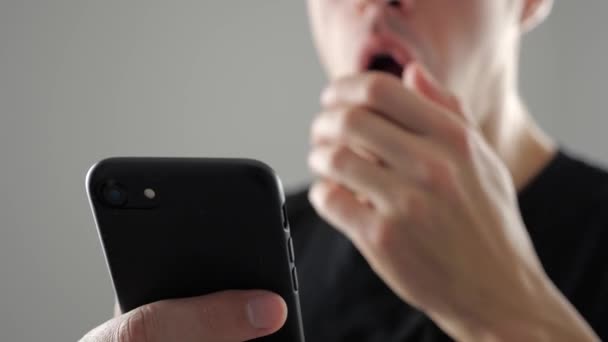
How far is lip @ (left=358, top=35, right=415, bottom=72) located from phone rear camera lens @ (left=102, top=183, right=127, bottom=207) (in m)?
0.41

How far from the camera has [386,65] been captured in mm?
806

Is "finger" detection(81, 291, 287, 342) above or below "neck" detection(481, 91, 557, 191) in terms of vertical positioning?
above

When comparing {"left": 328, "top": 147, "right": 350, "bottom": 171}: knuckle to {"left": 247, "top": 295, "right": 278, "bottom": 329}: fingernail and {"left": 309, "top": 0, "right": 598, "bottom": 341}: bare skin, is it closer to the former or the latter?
{"left": 309, "top": 0, "right": 598, "bottom": 341}: bare skin

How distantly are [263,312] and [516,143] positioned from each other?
0.50 metres

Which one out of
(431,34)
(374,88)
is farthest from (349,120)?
(431,34)

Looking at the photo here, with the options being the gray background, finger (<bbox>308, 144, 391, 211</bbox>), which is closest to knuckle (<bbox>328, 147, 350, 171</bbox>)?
finger (<bbox>308, 144, 391, 211</bbox>)

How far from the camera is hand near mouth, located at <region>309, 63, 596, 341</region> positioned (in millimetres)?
499

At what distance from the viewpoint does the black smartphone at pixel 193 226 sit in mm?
435

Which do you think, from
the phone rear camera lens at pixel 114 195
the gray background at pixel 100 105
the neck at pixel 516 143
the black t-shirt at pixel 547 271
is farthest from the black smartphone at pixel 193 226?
the gray background at pixel 100 105

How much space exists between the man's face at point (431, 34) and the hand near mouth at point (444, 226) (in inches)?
9.5

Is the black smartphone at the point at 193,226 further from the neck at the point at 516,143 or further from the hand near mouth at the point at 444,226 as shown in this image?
the neck at the point at 516,143

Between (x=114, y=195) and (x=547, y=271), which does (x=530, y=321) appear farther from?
(x=114, y=195)

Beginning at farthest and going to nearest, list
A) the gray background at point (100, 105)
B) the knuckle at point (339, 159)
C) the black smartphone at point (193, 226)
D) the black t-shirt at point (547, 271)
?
the gray background at point (100, 105)
the black t-shirt at point (547, 271)
the knuckle at point (339, 159)
the black smartphone at point (193, 226)

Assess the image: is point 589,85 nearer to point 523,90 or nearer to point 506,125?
point 523,90
